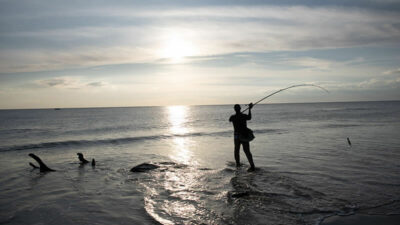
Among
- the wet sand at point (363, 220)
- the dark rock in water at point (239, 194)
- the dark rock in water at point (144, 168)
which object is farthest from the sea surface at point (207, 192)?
the dark rock in water at point (144, 168)

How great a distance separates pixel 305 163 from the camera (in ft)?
36.2

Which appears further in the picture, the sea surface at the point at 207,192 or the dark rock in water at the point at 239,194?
the dark rock in water at the point at 239,194

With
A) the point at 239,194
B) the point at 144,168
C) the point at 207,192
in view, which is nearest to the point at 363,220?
the point at 239,194

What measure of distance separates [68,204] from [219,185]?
414 cm

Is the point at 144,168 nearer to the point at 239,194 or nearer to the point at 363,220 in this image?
the point at 239,194

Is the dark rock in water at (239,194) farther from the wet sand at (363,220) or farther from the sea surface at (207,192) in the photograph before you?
the wet sand at (363,220)

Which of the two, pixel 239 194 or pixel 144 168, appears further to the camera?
pixel 144 168

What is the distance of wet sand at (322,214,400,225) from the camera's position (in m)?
5.02

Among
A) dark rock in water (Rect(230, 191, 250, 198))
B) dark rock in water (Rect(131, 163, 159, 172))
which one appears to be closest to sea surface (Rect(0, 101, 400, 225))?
dark rock in water (Rect(230, 191, 250, 198))

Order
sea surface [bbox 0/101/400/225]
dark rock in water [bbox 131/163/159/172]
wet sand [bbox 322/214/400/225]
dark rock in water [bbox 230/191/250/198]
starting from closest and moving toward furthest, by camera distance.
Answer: wet sand [bbox 322/214/400/225] → sea surface [bbox 0/101/400/225] → dark rock in water [bbox 230/191/250/198] → dark rock in water [bbox 131/163/159/172]

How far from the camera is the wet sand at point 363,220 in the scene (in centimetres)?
502

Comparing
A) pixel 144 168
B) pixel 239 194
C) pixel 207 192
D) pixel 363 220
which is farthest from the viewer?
pixel 144 168

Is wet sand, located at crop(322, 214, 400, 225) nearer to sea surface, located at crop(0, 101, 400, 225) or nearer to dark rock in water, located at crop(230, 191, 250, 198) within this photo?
sea surface, located at crop(0, 101, 400, 225)

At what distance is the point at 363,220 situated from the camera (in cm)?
515
